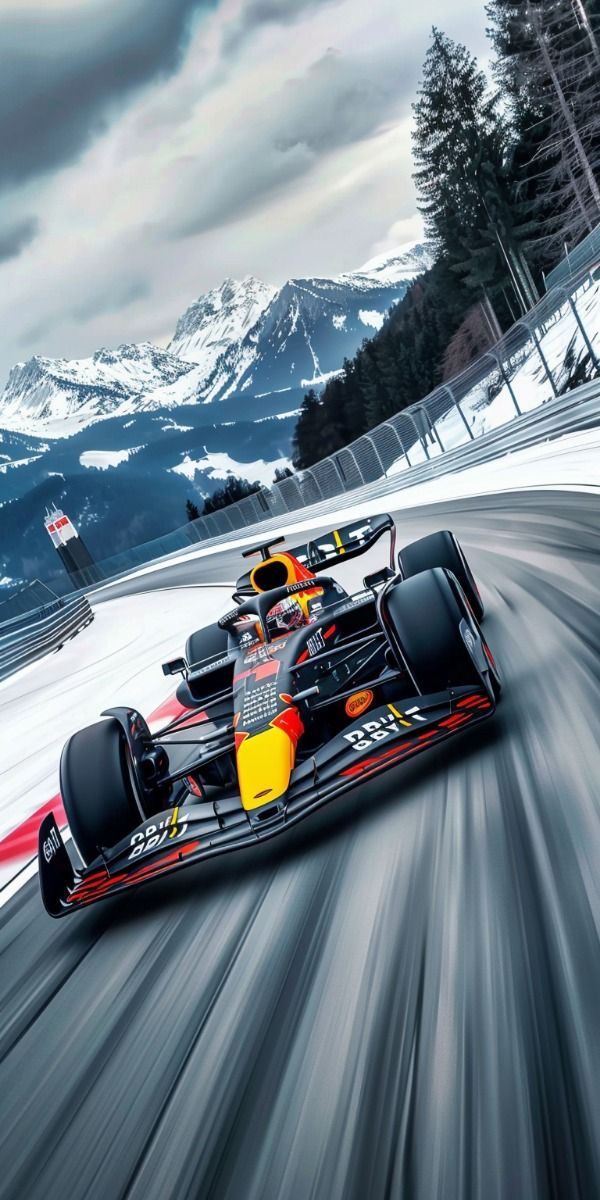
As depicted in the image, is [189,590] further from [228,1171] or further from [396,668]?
[228,1171]

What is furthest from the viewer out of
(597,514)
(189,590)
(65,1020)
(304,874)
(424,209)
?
(424,209)

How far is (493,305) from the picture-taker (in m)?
46.3

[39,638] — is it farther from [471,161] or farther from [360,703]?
[471,161]

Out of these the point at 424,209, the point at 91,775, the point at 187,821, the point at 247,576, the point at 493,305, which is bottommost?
the point at 187,821

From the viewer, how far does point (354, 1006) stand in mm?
2299

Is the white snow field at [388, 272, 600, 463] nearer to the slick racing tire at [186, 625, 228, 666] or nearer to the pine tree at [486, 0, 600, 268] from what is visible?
the pine tree at [486, 0, 600, 268]

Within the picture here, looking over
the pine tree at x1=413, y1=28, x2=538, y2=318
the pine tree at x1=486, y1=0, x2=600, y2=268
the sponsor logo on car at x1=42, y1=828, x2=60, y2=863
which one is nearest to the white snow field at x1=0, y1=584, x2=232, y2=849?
the sponsor logo on car at x1=42, y1=828, x2=60, y2=863

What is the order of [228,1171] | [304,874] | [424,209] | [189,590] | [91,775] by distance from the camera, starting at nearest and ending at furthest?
[228,1171] < [304,874] < [91,775] < [189,590] < [424,209]

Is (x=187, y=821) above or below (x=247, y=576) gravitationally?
below

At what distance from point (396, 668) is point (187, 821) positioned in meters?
1.33

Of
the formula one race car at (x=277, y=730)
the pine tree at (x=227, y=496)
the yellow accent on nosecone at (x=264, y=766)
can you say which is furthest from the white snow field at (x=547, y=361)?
the pine tree at (x=227, y=496)

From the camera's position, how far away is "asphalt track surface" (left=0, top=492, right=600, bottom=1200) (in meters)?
1.79

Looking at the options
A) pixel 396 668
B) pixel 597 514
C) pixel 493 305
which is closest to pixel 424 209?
pixel 493 305

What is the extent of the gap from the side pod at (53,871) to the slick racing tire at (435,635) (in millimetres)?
1801
